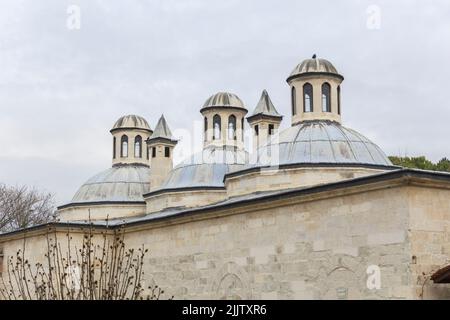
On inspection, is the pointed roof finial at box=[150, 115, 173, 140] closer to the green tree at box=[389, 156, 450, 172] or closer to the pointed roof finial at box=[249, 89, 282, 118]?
the pointed roof finial at box=[249, 89, 282, 118]

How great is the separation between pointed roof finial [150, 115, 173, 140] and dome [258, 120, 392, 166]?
840 centimetres

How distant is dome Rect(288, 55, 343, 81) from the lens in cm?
2234

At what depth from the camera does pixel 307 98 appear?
22.4 meters

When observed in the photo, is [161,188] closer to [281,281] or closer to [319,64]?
[319,64]

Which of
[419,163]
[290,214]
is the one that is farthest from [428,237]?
[419,163]

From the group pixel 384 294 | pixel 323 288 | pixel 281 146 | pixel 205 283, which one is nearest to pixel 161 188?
pixel 281 146

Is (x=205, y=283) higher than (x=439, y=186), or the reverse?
(x=439, y=186)

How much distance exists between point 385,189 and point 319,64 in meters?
11.4

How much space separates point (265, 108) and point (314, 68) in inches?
176

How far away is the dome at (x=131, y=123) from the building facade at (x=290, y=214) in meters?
3.29

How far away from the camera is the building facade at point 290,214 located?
11375 mm

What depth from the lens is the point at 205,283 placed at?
16.1m
